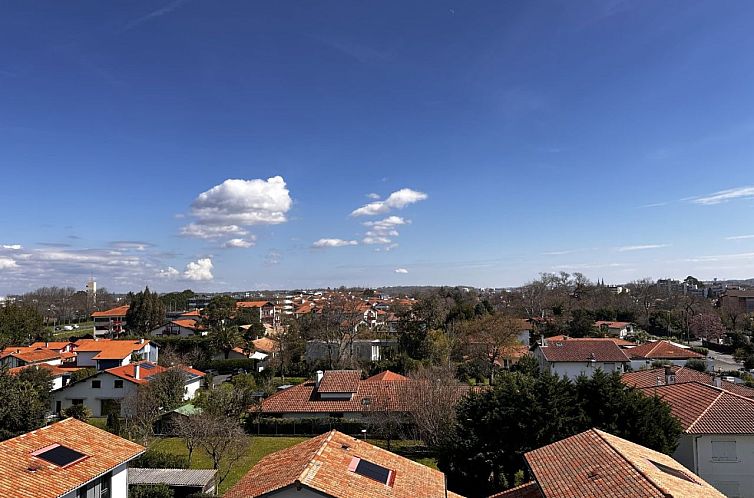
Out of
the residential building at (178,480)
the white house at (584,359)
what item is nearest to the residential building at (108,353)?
the residential building at (178,480)

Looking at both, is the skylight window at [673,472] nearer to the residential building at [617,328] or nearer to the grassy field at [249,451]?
the grassy field at [249,451]

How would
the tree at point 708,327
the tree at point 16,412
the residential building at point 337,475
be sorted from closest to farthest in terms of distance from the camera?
the residential building at point 337,475 < the tree at point 16,412 < the tree at point 708,327

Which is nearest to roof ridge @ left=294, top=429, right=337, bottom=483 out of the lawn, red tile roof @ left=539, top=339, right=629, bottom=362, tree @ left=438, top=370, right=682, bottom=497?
tree @ left=438, top=370, right=682, bottom=497

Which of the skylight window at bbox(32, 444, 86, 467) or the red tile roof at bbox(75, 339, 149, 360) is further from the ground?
the skylight window at bbox(32, 444, 86, 467)

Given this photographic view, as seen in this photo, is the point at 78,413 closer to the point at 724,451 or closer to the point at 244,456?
the point at 244,456

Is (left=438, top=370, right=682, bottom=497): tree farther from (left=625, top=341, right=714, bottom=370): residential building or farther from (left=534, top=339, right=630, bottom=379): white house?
(left=625, top=341, right=714, bottom=370): residential building

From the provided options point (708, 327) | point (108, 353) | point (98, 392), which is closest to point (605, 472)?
point (98, 392)
